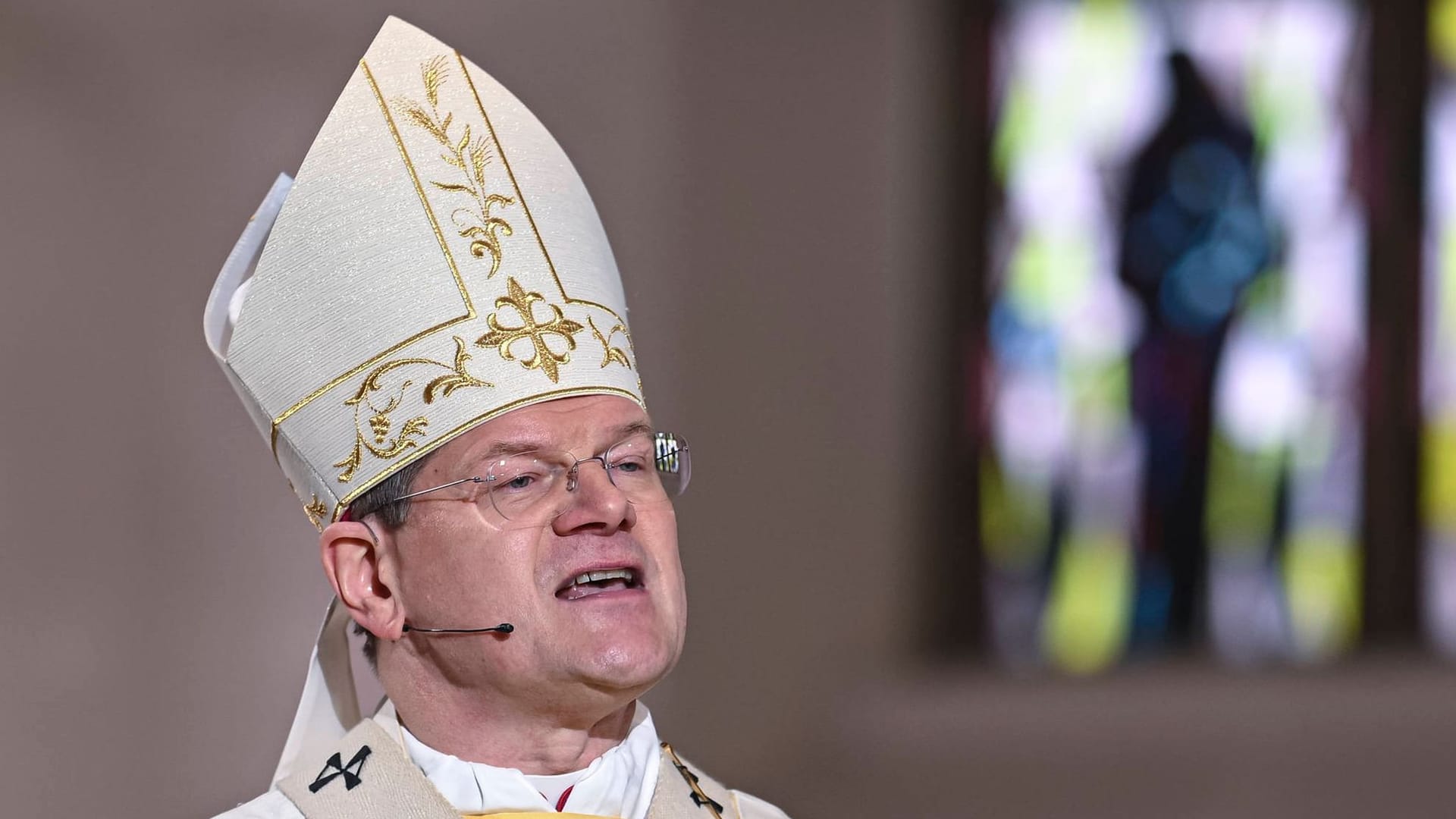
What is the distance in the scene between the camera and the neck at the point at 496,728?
2330 millimetres

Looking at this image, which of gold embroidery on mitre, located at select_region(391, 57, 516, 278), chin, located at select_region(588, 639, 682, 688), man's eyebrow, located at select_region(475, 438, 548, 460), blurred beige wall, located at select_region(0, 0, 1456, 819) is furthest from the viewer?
blurred beige wall, located at select_region(0, 0, 1456, 819)

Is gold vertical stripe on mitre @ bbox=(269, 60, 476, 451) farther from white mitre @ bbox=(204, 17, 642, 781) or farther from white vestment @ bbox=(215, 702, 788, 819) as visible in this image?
white vestment @ bbox=(215, 702, 788, 819)

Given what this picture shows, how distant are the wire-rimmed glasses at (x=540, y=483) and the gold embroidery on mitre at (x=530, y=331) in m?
0.13

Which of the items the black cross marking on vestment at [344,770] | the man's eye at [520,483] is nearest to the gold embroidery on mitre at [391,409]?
the man's eye at [520,483]

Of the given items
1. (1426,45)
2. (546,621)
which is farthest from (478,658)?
(1426,45)

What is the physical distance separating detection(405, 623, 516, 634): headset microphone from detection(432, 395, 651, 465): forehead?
0.23 m

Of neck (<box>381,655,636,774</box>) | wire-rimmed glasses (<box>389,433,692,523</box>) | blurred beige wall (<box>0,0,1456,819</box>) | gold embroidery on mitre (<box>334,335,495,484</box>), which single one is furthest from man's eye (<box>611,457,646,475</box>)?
blurred beige wall (<box>0,0,1456,819</box>)

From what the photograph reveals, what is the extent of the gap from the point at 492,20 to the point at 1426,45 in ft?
9.99

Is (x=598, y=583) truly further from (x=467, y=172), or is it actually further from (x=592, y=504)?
(x=467, y=172)

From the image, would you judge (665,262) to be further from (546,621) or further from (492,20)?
(546,621)

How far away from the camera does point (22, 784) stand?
379cm

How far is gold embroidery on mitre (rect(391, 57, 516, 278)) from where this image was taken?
8.04 feet

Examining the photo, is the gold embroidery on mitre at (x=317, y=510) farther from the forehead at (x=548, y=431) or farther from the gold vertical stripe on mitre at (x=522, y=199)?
the gold vertical stripe on mitre at (x=522, y=199)

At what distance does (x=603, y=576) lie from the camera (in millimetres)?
2299
